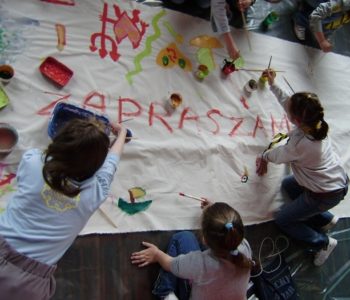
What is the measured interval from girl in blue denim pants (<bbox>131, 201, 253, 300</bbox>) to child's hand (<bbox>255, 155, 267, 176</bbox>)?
1.84ft

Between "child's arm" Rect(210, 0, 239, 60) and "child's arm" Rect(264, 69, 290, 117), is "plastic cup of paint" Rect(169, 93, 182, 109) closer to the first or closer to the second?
"child's arm" Rect(210, 0, 239, 60)

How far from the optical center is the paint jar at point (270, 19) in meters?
2.31

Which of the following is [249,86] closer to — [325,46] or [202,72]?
[202,72]

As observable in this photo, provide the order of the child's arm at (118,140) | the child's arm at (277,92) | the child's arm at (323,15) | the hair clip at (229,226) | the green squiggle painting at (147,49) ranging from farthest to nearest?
the child's arm at (323,15) → the child's arm at (277,92) → the green squiggle painting at (147,49) → the child's arm at (118,140) → the hair clip at (229,226)

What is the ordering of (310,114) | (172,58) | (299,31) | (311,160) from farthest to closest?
(299,31) < (172,58) < (311,160) < (310,114)

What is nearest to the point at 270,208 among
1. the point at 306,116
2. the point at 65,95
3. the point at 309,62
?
the point at 306,116

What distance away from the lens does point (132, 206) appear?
173 centimetres

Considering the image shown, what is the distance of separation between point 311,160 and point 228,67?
627 millimetres

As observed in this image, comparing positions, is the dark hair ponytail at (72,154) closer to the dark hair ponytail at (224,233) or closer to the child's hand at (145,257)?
the dark hair ponytail at (224,233)

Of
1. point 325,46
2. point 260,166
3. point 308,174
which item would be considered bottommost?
point 260,166

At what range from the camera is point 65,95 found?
5.65 feet

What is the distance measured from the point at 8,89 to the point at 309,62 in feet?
5.44

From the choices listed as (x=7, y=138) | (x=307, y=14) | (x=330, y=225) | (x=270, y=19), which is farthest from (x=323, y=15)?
(x=7, y=138)

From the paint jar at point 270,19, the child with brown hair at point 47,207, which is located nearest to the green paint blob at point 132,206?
the child with brown hair at point 47,207
